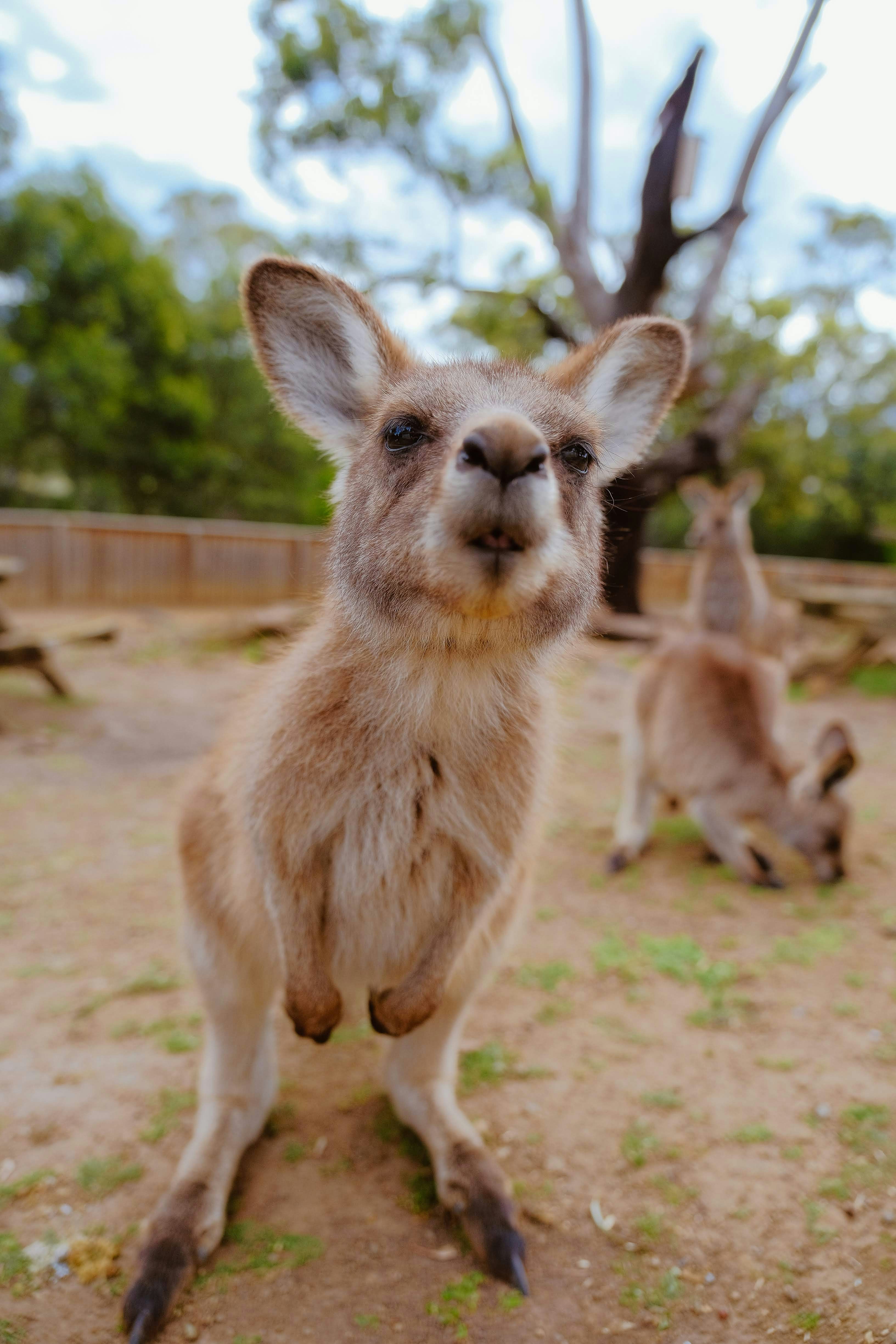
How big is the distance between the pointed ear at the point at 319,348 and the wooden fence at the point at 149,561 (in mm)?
9593

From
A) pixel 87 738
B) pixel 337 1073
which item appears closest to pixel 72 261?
pixel 87 738

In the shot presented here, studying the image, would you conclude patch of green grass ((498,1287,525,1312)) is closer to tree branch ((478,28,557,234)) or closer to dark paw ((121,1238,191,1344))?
dark paw ((121,1238,191,1344))

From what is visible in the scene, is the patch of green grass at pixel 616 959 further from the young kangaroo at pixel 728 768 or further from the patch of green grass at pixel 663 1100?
the young kangaroo at pixel 728 768

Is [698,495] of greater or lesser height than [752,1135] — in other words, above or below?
above

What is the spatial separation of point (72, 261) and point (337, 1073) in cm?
1737

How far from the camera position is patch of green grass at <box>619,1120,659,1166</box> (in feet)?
7.68

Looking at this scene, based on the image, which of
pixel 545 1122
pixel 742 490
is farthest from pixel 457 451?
pixel 742 490

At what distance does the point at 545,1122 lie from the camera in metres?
2.51

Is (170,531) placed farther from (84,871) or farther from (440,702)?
(440,702)

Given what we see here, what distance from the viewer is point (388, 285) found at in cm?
1366

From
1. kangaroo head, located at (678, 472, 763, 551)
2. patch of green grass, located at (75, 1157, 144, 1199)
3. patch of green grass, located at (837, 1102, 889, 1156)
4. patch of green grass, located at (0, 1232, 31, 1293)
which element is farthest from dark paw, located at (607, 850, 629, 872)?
kangaroo head, located at (678, 472, 763, 551)

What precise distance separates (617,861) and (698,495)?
4543mm

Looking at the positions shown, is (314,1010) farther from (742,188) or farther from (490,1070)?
(742,188)

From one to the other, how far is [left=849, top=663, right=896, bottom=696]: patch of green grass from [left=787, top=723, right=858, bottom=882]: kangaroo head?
547 centimetres
